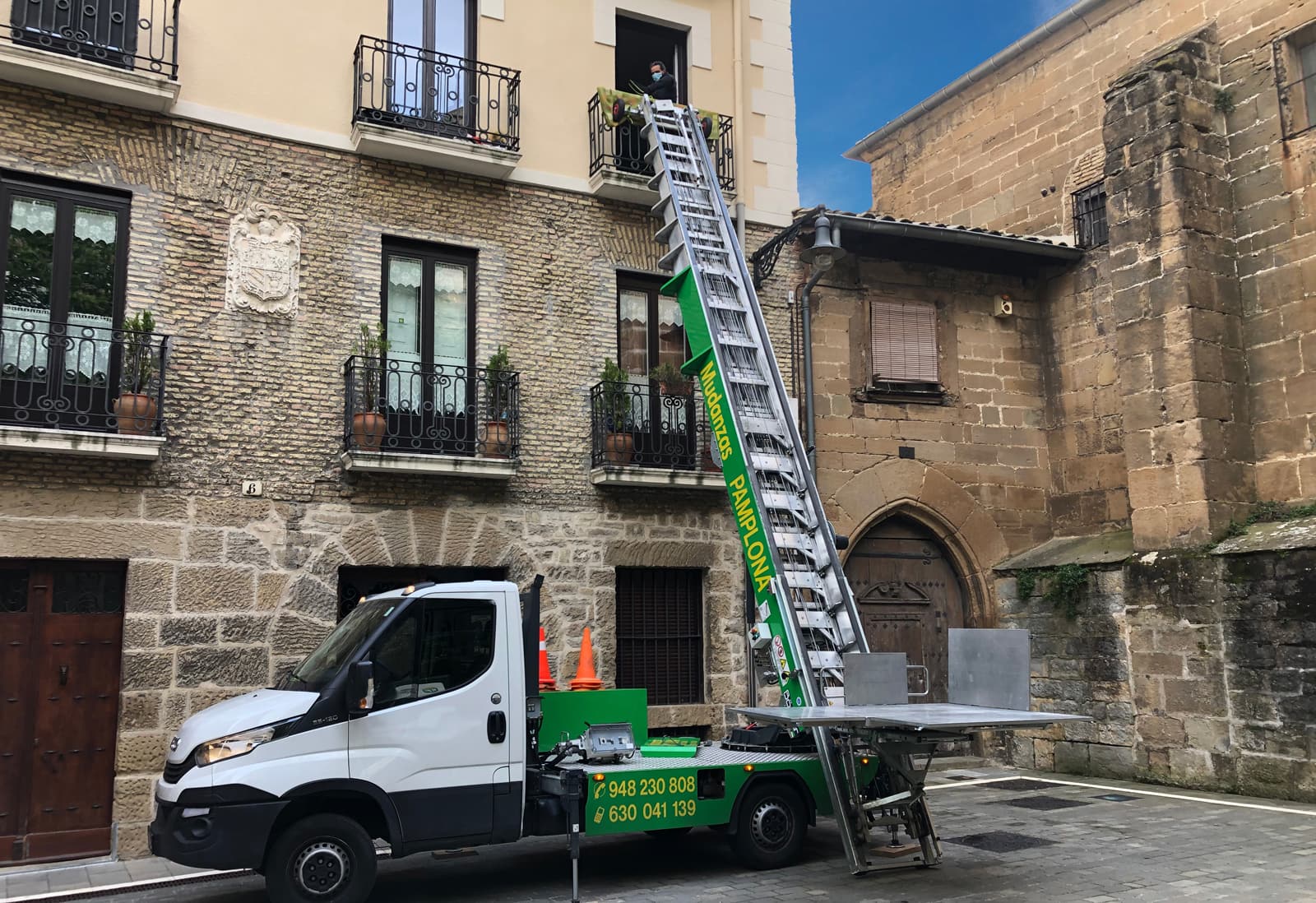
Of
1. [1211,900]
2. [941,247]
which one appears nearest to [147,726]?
[1211,900]

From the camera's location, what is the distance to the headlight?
21.8 ft

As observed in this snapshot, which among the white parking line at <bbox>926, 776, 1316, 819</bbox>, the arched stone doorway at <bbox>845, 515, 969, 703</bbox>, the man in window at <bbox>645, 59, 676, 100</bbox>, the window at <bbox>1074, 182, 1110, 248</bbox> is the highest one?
the man in window at <bbox>645, 59, 676, 100</bbox>

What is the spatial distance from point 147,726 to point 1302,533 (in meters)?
10.9

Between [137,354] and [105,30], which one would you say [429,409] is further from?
[105,30]

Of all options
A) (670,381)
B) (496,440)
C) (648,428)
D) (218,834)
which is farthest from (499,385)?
(218,834)

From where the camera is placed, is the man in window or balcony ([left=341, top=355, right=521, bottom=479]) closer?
balcony ([left=341, top=355, right=521, bottom=479])

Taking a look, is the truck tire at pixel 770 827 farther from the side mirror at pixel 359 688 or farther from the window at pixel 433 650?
the side mirror at pixel 359 688

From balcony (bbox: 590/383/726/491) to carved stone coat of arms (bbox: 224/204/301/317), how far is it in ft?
10.7

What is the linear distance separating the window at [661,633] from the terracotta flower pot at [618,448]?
4.06ft

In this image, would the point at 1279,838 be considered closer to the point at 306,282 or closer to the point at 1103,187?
the point at 1103,187

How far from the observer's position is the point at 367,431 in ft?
33.5

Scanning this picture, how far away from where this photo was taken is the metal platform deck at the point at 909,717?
21.5ft

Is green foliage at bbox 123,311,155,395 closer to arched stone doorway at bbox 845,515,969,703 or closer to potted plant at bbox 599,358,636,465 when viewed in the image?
potted plant at bbox 599,358,636,465

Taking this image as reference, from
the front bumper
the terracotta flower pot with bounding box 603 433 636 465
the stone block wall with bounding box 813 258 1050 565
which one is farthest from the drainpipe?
the front bumper
